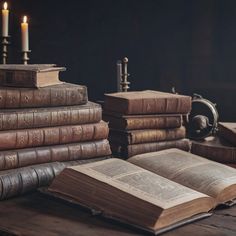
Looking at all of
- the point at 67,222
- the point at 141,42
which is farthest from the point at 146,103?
the point at 141,42

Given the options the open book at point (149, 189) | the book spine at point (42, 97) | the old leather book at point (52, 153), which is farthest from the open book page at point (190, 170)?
the book spine at point (42, 97)

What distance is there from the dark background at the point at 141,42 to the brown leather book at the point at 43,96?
1.28 m

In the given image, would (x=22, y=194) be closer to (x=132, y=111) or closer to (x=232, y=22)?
(x=132, y=111)

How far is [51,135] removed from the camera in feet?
5.28

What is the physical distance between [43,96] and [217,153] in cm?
65

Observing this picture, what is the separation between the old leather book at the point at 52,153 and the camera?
150 cm

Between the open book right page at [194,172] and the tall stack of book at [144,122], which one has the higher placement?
the tall stack of book at [144,122]

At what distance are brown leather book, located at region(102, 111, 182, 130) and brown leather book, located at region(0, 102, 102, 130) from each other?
152mm

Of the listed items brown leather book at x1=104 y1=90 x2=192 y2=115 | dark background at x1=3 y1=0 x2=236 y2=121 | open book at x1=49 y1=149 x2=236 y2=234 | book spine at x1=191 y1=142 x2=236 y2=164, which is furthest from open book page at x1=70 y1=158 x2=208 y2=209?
dark background at x1=3 y1=0 x2=236 y2=121

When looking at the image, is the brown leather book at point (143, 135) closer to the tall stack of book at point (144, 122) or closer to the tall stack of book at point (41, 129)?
the tall stack of book at point (144, 122)

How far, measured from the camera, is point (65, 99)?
169 cm

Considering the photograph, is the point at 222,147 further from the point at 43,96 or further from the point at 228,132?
the point at 43,96

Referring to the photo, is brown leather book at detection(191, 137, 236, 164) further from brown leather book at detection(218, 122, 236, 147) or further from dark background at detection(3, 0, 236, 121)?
dark background at detection(3, 0, 236, 121)

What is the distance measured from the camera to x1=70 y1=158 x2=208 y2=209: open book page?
130 cm
